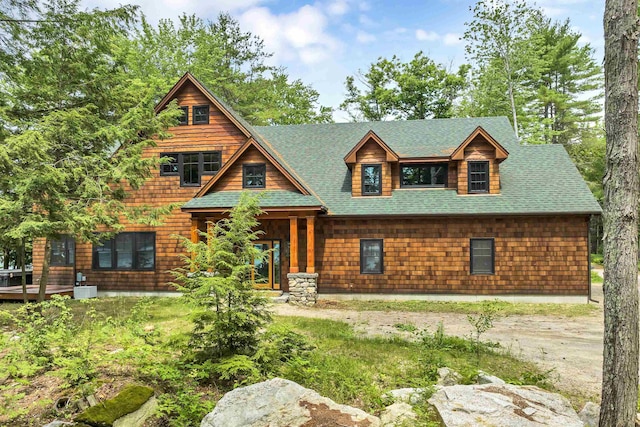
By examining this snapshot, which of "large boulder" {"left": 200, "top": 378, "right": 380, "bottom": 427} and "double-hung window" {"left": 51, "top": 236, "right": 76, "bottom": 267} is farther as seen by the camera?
"double-hung window" {"left": 51, "top": 236, "right": 76, "bottom": 267}

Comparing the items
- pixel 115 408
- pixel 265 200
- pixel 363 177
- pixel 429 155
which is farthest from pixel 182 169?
pixel 115 408

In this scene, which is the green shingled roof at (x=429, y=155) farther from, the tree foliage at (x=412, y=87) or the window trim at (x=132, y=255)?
the tree foliage at (x=412, y=87)

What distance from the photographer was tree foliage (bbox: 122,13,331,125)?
27.0 metres

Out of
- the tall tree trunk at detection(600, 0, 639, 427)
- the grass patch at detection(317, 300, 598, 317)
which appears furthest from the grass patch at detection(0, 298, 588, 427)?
the grass patch at detection(317, 300, 598, 317)

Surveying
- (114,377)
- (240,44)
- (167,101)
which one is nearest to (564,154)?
(167,101)

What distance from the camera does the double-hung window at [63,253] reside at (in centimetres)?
1591

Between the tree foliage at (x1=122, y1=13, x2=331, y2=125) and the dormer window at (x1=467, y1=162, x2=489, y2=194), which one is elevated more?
the tree foliage at (x1=122, y1=13, x2=331, y2=125)

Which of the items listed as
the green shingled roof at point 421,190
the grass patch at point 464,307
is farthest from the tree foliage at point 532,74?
the grass patch at point 464,307

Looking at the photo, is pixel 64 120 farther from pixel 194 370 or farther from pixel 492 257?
pixel 492 257

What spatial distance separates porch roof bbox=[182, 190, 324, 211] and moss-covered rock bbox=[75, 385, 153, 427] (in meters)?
9.30

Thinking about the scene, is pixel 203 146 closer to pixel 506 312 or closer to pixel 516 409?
pixel 506 312

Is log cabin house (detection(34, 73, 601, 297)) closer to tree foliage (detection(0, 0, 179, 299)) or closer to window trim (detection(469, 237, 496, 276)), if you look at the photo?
window trim (detection(469, 237, 496, 276))

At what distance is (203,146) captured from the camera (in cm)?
1554

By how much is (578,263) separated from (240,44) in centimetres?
2901
